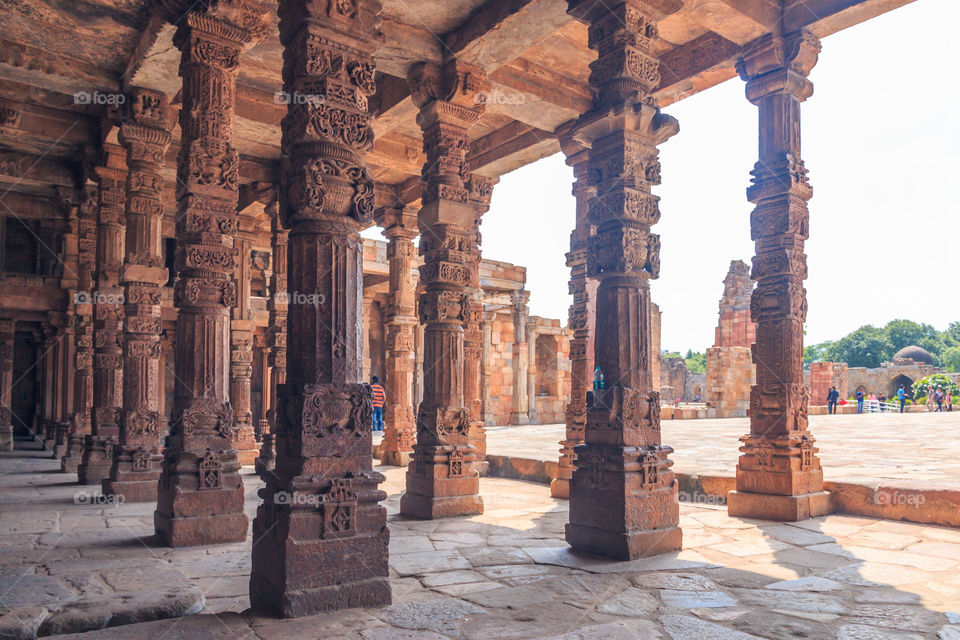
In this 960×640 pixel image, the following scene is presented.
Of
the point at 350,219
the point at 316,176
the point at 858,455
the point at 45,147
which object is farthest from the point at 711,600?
the point at 45,147

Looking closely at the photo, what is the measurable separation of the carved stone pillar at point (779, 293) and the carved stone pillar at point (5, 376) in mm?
17433

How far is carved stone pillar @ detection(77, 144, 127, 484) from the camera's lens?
9.56 meters

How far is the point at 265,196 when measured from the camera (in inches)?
492

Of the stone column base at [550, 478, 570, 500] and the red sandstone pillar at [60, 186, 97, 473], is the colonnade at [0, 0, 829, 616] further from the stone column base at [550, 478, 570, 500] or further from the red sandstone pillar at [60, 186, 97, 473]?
the red sandstone pillar at [60, 186, 97, 473]

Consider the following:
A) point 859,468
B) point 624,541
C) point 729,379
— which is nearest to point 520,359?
point 729,379

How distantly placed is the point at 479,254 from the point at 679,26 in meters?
5.02

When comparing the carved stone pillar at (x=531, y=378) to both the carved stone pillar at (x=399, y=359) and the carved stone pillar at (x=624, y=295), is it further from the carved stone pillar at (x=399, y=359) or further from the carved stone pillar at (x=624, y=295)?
the carved stone pillar at (x=624, y=295)

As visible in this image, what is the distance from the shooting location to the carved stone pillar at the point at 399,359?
11820 mm

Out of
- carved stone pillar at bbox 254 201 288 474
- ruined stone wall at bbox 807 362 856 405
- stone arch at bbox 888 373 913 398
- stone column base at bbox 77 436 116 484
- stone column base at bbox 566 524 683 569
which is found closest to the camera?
stone column base at bbox 566 524 683 569

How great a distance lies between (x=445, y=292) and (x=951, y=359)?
3429 inches

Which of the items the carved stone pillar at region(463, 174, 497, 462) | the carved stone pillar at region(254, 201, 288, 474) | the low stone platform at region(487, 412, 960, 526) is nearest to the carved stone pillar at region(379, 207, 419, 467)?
the carved stone pillar at region(463, 174, 497, 462)

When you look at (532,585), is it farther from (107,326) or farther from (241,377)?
(241,377)

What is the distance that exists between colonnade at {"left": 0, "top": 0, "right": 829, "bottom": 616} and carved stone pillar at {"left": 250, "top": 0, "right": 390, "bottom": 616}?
0.01 metres

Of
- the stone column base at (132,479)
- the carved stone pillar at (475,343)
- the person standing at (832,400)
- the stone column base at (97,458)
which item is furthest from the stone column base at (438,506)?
the person standing at (832,400)
